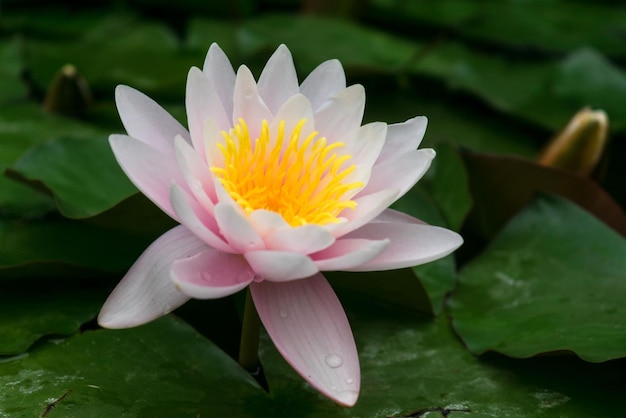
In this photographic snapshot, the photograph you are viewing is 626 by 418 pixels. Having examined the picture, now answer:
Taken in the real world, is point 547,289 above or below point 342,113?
below

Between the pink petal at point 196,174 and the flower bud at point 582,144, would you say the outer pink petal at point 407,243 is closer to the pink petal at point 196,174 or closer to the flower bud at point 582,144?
the pink petal at point 196,174

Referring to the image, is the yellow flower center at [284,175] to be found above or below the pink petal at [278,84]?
below

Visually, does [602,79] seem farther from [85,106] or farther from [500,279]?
[85,106]

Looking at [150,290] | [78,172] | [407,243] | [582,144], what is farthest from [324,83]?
[582,144]

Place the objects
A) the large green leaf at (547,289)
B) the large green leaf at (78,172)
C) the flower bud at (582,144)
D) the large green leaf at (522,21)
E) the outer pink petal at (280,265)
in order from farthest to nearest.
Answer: the large green leaf at (522,21) → the flower bud at (582,144) → the large green leaf at (78,172) → the large green leaf at (547,289) → the outer pink petal at (280,265)

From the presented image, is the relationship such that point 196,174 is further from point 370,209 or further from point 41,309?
point 41,309

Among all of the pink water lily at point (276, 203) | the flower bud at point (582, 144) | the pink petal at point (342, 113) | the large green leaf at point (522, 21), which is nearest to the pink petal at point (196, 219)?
the pink water lily at point (276, 203)

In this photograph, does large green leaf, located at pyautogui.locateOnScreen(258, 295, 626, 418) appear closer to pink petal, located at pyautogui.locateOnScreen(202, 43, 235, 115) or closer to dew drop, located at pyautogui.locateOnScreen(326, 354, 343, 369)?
dew drop, located at pyautogui.locateOnScreen(326, 354, 343, 369)
